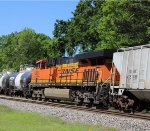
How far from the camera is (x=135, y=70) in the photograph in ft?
71.6

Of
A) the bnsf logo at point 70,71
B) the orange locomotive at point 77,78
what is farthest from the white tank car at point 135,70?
the bnsf logo at point 70,71

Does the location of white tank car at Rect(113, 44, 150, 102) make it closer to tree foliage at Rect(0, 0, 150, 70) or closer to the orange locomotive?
the orange locomotive

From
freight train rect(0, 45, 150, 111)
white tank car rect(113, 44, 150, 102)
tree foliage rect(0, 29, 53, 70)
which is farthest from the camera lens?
tree foliage rect(0, 29, 53, 70)

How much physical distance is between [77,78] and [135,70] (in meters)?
8.27

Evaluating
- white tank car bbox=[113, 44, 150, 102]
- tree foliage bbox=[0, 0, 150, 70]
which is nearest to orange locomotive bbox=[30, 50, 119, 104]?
white tank car bbox=[113, 44, 150, 102]

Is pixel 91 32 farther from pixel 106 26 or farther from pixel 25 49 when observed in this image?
pixel 25 49

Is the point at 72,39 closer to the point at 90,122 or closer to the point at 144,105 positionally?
the point at 144,105

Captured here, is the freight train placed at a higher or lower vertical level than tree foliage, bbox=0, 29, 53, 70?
lower

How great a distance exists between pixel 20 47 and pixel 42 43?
28.3 feet

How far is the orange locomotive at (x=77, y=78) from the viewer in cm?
2600

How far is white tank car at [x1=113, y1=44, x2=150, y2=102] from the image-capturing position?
20812 mm

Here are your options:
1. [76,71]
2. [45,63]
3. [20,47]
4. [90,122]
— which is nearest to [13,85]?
[45,63]

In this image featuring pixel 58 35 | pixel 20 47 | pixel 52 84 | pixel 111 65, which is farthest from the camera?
pixel 20 47

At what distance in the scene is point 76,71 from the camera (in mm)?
29672
